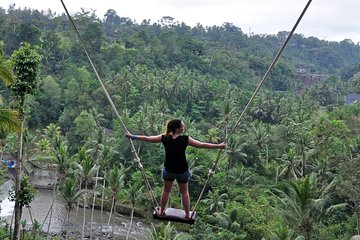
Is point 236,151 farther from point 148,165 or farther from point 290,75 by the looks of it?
point 290,75

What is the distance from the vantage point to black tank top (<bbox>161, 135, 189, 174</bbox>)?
6000mm

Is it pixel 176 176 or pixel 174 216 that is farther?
pixel 174 216

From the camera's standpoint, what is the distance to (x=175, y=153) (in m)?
6.09

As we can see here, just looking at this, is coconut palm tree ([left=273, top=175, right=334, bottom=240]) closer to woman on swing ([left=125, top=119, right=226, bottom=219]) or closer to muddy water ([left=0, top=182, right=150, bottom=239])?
woman on swing ([left=125, top=119, right=226, bottom=219])

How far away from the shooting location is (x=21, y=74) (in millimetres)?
17234

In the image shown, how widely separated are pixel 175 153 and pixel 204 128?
44214mm

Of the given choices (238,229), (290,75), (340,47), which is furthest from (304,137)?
(340,47)

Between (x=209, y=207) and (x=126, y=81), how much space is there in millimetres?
25597

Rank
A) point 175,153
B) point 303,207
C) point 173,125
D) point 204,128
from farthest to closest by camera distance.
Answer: point 204,128 < point 303,207 < point 175,153 < point 173,125

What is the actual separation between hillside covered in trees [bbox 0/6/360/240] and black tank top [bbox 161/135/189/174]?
21.1 feet

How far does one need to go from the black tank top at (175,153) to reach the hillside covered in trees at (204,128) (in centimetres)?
643

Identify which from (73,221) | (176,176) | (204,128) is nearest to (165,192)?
(176,176)

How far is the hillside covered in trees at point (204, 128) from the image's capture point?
25.0 meters

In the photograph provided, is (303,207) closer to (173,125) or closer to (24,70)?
(24,70)
